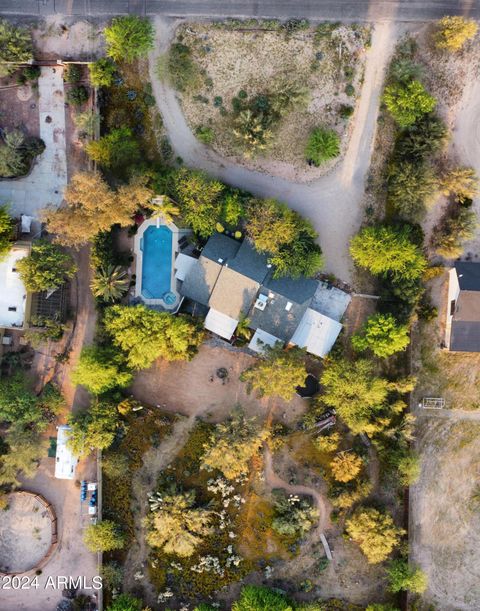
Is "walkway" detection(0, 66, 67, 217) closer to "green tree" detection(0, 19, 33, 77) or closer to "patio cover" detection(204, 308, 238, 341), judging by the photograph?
"green tree" detection(0, 19, 33, 77)

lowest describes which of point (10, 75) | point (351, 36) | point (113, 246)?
point (113, 246)

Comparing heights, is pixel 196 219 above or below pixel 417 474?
above

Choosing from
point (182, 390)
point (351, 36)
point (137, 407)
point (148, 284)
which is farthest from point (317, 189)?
point (137, 407)

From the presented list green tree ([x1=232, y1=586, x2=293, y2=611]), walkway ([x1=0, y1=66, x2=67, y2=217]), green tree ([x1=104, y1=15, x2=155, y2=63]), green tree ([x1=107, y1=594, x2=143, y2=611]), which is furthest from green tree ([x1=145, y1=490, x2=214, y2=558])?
green tree ([x1=104, y1=15, x2=155, y2=63])

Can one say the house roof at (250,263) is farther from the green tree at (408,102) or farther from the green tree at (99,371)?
the green tree at (408,102)

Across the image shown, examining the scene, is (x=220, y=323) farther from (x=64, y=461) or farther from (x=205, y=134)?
(x=64, y=461)

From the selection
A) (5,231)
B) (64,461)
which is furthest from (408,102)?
(64,461)

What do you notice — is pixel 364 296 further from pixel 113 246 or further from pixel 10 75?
pixel 10 75

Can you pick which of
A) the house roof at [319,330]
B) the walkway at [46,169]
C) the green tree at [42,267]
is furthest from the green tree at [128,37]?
the house roof at [319,330]
